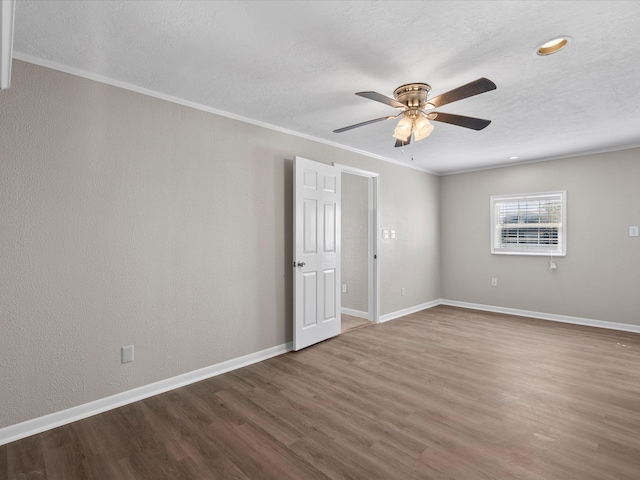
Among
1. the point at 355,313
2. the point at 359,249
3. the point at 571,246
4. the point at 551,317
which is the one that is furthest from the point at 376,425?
the point at 571,246

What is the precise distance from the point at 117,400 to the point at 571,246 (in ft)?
19.0

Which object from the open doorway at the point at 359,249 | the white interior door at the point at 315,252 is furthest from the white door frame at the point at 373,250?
the white interior door at the point at 315,252

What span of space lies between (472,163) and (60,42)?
525 cm

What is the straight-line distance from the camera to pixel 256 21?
1887mm

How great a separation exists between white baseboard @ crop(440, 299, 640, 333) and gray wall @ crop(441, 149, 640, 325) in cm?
6

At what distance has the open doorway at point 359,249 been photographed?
499 centimetres

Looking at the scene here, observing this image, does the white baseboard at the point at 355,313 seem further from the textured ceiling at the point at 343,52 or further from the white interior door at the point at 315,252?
the textured ceiling at the point at 343,52

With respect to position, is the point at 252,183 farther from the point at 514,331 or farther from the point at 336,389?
the point at 514,331

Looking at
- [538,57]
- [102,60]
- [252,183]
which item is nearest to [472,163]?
[538,57]

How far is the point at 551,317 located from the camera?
16.7 ft

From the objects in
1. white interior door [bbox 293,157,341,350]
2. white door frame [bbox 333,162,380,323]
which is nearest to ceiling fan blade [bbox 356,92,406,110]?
white interior door [bbox 293,157,341,350]

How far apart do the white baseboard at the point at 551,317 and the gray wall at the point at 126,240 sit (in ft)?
12.1

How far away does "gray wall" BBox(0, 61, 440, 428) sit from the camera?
2213 mm

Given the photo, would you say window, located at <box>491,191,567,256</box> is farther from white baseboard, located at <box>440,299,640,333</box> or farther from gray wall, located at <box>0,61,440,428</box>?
gray wall, located at <box>0,61,440,428</box>
